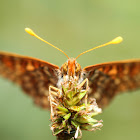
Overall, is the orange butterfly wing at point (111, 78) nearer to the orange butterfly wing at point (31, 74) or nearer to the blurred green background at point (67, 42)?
the orange butterfly wing at point (31, 74)

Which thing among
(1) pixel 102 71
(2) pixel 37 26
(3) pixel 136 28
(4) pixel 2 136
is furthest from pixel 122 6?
(4) pixel 2 136

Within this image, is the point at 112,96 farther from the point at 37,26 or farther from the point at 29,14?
the point at 29,14

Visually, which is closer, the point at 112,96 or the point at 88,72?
the point at 88,72

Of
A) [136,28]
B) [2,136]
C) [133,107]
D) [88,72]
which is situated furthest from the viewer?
[136,28]

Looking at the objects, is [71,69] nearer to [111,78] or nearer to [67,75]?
[67,75]

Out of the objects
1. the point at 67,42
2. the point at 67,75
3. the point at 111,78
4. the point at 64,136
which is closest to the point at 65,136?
the point at 64,136

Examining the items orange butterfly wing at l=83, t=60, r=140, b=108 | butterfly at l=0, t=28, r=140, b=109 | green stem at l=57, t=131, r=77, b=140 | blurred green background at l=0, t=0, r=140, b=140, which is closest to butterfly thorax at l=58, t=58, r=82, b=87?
butterfly at l=0, t=28, r=140, b=109

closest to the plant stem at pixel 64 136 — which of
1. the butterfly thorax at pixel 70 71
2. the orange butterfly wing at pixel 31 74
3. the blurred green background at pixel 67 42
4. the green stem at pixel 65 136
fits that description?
the green stem at pixel 65 136
